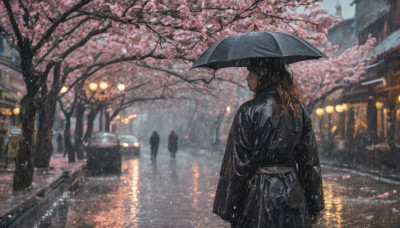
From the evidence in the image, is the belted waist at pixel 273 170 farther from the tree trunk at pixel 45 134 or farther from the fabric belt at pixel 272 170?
the tree trunk at pixel 45 134

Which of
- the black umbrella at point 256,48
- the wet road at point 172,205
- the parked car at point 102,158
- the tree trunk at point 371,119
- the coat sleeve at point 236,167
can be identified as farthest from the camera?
the tree trunk at point 371,119

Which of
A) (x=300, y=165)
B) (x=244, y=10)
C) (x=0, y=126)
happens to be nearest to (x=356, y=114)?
(x=0, y=126)

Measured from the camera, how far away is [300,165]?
3.95 m

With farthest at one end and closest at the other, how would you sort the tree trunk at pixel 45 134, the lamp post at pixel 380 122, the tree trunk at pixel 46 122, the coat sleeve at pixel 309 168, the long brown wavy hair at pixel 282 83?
the lamp post at pixel 380 122 → the tree trunk at pixel 45 134 → the tree trunk at pixel 46 122 → the coat sleeve at pixel 309 168 → the long brown wavy hair at pixel 282 83

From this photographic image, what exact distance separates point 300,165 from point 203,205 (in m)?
7.97

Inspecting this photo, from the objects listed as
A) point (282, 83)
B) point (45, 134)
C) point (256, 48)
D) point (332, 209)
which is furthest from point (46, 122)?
point (282, 83)

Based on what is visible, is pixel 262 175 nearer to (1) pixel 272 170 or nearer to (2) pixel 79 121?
(1) pixel 272 170

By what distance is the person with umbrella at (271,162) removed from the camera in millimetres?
3697

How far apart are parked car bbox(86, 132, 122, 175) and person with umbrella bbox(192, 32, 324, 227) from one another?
17712 mm

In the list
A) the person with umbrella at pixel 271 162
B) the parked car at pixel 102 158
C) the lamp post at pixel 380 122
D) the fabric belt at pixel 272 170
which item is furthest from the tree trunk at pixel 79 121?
the fabric belt at pixel 272 170

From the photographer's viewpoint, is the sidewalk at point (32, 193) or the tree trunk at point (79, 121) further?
the tree trunk at point (79, 121)

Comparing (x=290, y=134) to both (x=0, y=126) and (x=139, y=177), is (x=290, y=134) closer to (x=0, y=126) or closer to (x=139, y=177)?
(x=139, y=177)

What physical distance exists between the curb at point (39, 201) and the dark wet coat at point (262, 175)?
5.68 metres

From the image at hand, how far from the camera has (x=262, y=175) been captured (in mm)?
3734
